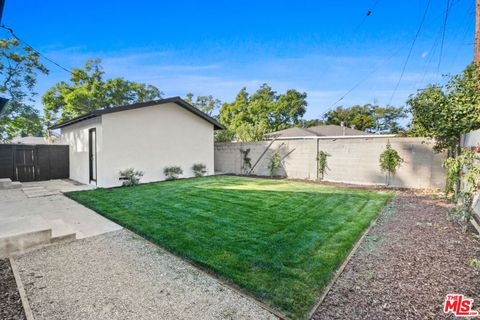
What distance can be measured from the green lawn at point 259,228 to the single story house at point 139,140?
1453 millimetres

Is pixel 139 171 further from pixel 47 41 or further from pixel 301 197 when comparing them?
pixel 47 41

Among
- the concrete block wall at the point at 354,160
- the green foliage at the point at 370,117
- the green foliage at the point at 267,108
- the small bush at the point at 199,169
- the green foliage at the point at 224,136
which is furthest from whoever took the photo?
the green foliage at the point at 370,117

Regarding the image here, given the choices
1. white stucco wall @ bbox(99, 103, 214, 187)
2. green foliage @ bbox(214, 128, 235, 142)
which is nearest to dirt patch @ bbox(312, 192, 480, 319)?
white stucco wall @ bbox(99, 103, 214, 187)

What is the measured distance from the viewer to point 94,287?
2502 mm

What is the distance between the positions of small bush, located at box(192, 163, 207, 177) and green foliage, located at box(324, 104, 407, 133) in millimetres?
23743

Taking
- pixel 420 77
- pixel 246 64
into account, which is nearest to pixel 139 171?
pixel 246 64

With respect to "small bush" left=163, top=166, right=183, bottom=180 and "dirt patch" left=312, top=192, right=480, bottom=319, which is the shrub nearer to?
"small bush" left=163, top=166, right=183, bottom=180

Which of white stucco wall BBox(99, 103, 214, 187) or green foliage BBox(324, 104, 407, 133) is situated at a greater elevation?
green foliage BBox(324, 104, 407, 133)

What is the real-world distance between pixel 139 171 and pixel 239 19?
7993 mm

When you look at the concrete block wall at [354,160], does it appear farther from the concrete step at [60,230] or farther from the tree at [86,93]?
the tree at [86,93]

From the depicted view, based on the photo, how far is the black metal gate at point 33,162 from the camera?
10344mm

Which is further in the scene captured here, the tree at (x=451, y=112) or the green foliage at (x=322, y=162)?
the green foliage at (x=322, y=162)

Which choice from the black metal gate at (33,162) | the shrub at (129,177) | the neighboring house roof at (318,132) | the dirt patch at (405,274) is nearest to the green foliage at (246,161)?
the neighboring house roof at (318,132)

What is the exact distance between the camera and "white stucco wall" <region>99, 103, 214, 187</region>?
8633 millimetres
